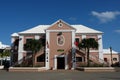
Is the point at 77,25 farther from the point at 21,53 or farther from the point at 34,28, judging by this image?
the point at 21,53

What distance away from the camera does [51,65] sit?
41.2 m

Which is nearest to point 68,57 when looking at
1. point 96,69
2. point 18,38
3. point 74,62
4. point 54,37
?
point 74,62

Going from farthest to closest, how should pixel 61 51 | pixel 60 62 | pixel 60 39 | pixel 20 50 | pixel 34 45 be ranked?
pixel 20 50 < pixel 60 62 < pixel 60 39 < pixel 61 51 < pixel 34 45

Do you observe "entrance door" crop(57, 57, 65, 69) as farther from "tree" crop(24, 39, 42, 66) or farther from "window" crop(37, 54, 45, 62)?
"tree" crop(24, 39, 42, 66)

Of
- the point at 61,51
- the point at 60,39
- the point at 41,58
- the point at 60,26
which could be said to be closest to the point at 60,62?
the point at 61,51

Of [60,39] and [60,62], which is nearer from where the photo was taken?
[60,39]

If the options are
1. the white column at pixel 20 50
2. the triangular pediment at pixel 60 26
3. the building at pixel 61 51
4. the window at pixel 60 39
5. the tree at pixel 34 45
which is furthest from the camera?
the white column at pixel 20 50

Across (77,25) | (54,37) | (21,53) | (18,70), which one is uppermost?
(77,25)

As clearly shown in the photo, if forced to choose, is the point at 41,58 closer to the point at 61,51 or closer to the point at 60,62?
the point at 60,62

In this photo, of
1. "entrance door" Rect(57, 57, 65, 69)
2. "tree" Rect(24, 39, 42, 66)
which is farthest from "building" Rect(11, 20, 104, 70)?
"tree" Rect(24, 39, 42, 66)

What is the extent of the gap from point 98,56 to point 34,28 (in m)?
13.8

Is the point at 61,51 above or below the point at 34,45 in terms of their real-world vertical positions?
below

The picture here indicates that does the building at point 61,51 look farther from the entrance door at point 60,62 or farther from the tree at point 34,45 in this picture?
the tree at point 34,45

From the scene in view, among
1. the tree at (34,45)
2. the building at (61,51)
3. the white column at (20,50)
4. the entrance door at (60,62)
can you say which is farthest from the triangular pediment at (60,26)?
the white column at (20,50)
